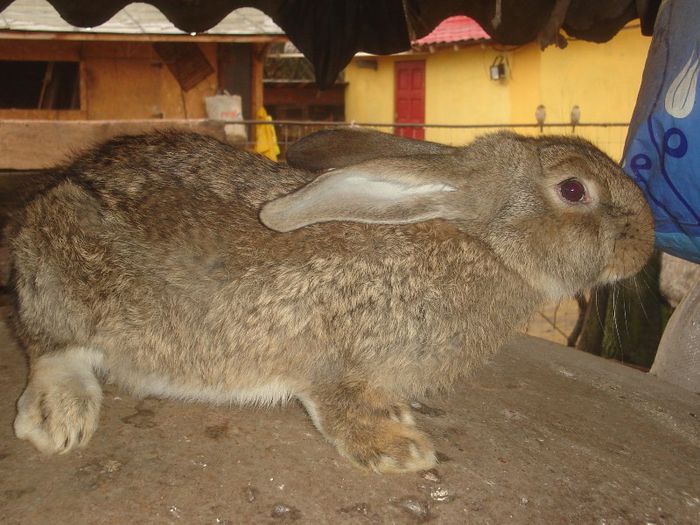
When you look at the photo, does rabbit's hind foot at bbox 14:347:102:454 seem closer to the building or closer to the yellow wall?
the building

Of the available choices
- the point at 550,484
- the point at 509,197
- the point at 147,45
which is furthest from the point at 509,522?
the point at 147,45

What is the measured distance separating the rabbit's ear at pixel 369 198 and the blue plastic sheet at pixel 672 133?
1.04 meters

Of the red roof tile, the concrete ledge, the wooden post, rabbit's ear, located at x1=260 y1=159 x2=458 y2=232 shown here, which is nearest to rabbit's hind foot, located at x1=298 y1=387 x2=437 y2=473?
rabbit's ear, located at x1=260 y1=159 x2=458 y2=232

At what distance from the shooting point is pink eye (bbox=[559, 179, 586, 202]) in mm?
2387

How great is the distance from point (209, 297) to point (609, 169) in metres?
1.50

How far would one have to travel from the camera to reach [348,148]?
2.72 meters

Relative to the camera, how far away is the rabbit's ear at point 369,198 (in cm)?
201

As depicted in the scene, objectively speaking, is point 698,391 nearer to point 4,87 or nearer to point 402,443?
point 402,443

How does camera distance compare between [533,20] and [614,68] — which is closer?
[533,20]

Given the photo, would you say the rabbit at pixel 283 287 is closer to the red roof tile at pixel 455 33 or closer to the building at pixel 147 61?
the building at pixel 147 61

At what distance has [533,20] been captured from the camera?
3922mm

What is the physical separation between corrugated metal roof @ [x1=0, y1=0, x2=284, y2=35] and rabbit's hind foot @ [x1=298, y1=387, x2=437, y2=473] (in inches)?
282

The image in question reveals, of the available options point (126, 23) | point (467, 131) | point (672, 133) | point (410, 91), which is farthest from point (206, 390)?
point (410, 91)

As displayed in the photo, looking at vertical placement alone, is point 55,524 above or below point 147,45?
below
